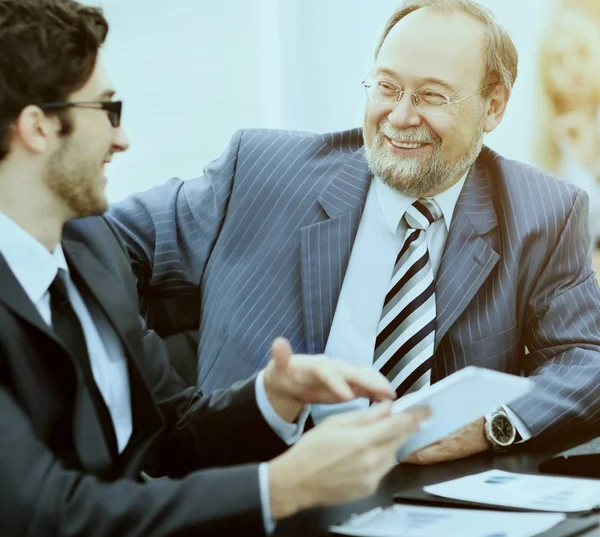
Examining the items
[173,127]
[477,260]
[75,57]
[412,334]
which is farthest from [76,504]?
[173,127]

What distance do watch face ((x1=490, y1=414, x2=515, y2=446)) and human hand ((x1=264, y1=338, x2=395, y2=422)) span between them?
48 centimetres

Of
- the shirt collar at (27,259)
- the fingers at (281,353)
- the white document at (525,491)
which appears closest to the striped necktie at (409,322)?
the white document at (525,491)

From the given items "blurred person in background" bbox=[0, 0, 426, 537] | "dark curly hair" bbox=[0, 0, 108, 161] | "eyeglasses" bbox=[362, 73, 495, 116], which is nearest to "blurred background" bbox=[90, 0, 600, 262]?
"eyeglasses" bbox=[362, 73, 495, 116]

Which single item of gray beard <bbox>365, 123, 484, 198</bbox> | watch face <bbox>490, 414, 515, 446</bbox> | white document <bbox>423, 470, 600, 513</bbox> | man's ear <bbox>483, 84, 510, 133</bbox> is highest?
man's ear <bbox>483, 84, 510, 133</bbox>

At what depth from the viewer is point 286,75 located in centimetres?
301

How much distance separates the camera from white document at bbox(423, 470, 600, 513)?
124cm

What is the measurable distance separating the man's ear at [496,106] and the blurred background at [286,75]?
0.73m

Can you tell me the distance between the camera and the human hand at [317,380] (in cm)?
122

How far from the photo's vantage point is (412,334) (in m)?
2.01

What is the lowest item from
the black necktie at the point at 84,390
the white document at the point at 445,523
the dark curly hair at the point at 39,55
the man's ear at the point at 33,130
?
the white document at the point at 445,523

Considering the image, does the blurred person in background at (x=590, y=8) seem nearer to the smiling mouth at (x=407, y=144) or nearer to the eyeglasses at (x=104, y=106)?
the smiling mouth at (x=407, y=144)

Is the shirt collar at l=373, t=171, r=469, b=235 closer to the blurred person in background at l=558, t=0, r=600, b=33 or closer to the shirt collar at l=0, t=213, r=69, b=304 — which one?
the shirt collar at l=0, t=213, r=69, b=304

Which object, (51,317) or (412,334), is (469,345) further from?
(51,317)

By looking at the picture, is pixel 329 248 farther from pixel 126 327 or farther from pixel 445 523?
pixel 445 523
